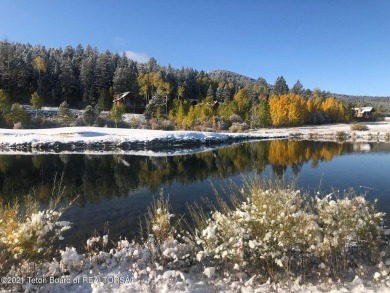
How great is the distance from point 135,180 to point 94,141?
74.5 ft

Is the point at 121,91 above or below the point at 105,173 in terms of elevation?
above

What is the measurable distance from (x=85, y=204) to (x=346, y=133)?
205 ft

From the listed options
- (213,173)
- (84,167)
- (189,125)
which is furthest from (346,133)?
(84,167)

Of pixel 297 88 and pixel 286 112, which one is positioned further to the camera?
pixel 297 88

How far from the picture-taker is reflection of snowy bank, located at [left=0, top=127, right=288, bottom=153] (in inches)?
1464

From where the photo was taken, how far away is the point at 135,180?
18656 millimetres

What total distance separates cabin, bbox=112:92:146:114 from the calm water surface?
182 ft

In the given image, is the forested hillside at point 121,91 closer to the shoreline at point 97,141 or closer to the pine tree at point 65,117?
the pine tree at point 65,117

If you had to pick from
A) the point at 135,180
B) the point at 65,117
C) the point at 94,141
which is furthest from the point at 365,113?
the point at 135,180

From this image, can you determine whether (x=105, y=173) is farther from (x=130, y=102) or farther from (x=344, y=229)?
(x=130, y=102)

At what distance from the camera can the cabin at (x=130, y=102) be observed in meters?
81.9

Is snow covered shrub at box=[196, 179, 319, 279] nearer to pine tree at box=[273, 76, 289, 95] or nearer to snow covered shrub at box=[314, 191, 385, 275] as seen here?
snow covered shrub at box=[314, 191, 385, 275]

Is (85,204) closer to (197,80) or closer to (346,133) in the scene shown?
(346,133)

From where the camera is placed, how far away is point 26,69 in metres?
85.7
